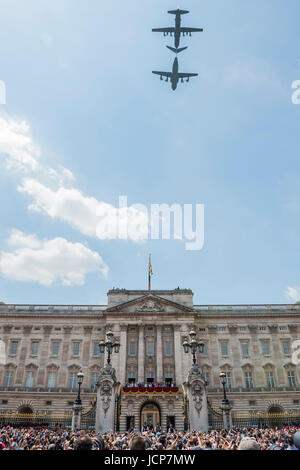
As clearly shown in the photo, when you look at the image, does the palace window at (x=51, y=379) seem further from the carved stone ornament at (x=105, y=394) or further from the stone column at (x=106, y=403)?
the carved stone ornament at (x=105, y=394)

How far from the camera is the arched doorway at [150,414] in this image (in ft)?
136

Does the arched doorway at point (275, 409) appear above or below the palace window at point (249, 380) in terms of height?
below

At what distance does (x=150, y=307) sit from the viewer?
5447 centimetres

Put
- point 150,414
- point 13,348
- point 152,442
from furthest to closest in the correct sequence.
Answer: point 13,348 < point 150,414 < point 152,442

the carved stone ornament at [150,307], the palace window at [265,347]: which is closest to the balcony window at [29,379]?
the carved stone ornament at [150,307]

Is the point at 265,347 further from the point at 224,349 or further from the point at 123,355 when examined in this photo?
the point at 123,355

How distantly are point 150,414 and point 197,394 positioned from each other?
19.5 meters

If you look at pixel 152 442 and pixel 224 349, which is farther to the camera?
pixel 224 349

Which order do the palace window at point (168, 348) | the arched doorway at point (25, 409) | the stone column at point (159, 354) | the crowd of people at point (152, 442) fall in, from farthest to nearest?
the palace window at point (168, 348) → the stone column at point (159, 354) → the arched doorway at point (25, 409) → the crowd of people at point (152, 442)

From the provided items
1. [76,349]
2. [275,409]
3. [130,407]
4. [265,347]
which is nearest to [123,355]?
[76,349]

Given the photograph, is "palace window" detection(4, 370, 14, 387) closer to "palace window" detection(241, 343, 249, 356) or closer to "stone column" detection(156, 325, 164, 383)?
"stone column" detection(156, 325, 164, 383)

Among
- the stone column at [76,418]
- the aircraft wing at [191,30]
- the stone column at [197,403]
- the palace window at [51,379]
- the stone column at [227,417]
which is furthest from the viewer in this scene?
the palace window at [51,379]

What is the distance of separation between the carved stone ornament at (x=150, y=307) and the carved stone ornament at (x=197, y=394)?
1109 inches

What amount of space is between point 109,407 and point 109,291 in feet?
106
